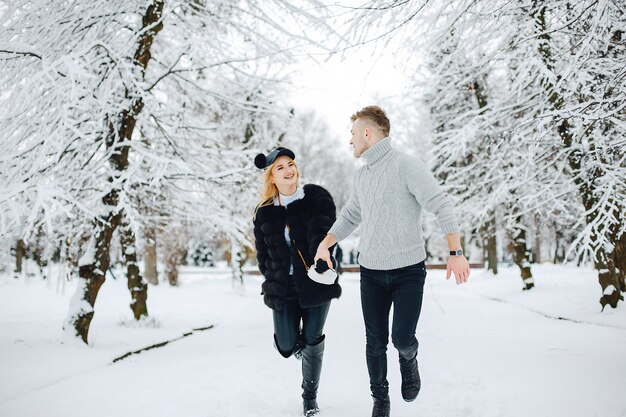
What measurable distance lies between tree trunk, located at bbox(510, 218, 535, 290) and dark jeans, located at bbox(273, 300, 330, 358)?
12106mm

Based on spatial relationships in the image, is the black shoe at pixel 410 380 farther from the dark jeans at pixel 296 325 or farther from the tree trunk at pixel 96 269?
the tree trunk at pixel 96 269

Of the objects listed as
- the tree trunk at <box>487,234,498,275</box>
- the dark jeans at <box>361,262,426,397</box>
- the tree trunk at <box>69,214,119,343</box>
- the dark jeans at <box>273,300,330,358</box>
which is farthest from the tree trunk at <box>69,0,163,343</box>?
the tree trunk at <box>487,234,498,275</box>

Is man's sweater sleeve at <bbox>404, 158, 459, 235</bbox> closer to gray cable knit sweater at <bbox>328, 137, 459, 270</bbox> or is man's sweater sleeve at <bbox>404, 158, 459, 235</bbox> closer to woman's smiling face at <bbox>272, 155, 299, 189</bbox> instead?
gray cable knit sweater at <bbox>328, 137, 459, 270</bbox>

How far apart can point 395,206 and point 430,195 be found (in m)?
0.27

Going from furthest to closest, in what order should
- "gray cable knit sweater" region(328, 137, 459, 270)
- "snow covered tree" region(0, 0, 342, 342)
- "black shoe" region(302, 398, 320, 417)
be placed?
"snow covered tree" region(0, 0, 342, 342) → "black shoe" region(302, 398, 320, 417) → "gray cable knit sweater" region(328, 137, 459, 270)

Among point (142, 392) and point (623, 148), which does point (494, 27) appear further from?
point (142, 392)

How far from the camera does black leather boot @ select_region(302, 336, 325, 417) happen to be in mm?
3527

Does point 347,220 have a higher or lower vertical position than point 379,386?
higher

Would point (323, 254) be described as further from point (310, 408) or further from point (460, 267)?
point (310, 408)

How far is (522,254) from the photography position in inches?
571

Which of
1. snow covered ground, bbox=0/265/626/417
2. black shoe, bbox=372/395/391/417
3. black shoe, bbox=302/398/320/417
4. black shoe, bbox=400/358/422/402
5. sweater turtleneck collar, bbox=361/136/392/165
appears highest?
sweater turtleneck collar, bbox=361/136/392/165

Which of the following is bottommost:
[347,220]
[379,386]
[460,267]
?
[379,386]

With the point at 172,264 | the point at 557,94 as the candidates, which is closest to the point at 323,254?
the point at 557,94

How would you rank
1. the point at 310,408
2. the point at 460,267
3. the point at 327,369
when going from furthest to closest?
the point at 327,369
the point at 310,408
the point at 460,267
